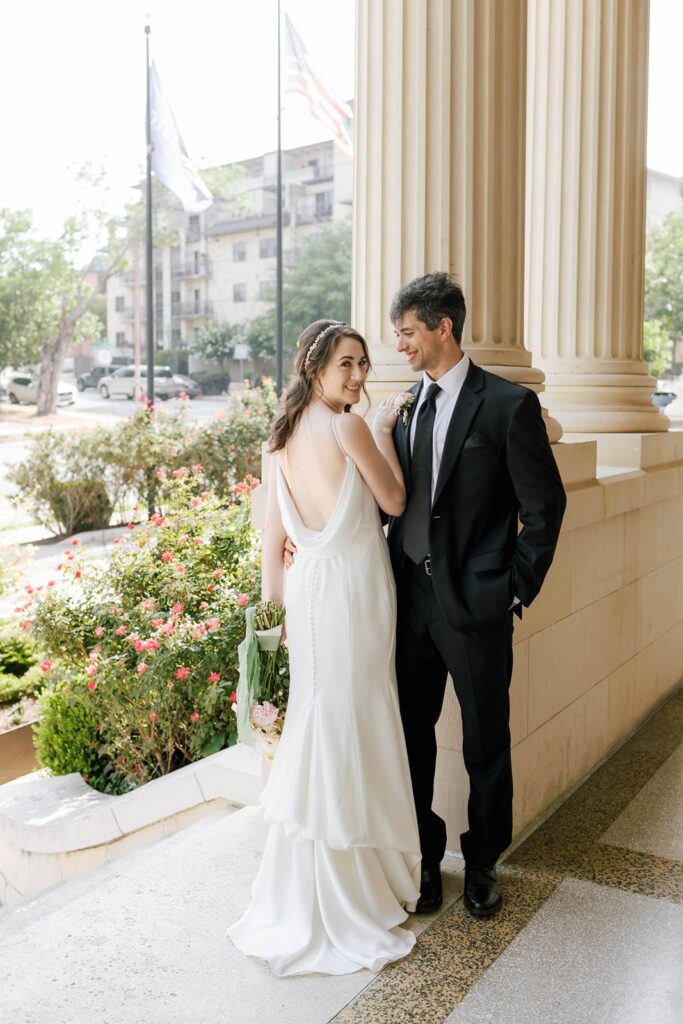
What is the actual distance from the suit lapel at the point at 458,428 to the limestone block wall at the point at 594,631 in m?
0.99

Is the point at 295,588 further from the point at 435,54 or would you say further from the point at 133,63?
the point at 133,63

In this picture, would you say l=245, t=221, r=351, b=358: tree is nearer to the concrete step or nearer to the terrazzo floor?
the terrazzo floor

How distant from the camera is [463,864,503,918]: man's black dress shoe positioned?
3.62 meters

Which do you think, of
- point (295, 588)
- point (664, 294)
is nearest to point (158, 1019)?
point (295, 588)

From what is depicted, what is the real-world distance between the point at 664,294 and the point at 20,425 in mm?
26141

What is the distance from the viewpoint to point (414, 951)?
11.0 ft

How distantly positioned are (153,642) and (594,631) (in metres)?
2.54

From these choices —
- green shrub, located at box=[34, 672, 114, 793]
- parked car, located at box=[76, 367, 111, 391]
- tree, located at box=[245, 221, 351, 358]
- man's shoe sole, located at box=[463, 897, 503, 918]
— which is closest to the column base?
man's shoe sole, located at box=[463, 897, 503, 918]

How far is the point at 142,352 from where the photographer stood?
1447 inches

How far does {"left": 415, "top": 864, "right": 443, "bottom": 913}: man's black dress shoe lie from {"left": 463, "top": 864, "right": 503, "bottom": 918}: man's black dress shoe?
0.34 ft

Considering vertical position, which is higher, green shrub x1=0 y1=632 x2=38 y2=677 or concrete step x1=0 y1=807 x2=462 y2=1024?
concrete step x1=0 y1=807 x2=462 y2=1024

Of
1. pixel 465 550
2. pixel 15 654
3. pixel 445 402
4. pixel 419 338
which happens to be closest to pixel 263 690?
pixel 465 550

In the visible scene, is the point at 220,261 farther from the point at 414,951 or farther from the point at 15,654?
the point at 414,951

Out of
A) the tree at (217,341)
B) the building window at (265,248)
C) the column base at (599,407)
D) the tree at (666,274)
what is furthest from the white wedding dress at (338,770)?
the tree at (666,274)
